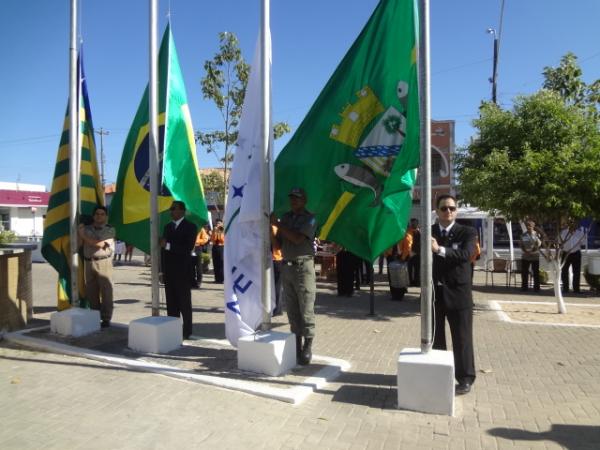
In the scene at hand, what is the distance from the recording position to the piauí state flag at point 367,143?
5.30 m

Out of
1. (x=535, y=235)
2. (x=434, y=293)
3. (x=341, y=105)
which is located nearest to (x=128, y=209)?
(x=341, y=105)

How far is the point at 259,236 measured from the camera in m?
5.72

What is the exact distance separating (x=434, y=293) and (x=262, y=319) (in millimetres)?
1912

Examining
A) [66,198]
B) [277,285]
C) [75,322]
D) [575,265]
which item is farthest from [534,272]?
[66,198]

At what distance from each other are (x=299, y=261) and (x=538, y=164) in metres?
5.63

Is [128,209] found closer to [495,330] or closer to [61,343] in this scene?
[61,343]

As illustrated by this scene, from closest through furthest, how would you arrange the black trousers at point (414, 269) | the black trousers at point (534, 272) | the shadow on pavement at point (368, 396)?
the shadow on pavement at point (368, 396) < the black trousers at point (534, 272) < the black trousers at point (414, 269)

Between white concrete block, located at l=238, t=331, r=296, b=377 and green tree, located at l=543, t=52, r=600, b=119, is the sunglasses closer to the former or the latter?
white concrete block, located at l=238, t=331, r=296, b=377

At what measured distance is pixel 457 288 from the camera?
→ 4.96m

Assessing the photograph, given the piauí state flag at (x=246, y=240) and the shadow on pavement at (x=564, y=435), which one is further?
the piauí state flag at (x=246, y=240)

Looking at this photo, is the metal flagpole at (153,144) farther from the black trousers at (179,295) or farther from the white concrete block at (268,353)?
the white concrete block at (268,353)

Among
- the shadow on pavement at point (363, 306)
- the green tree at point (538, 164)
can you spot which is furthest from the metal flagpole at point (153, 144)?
the green tree at point (538, 164)

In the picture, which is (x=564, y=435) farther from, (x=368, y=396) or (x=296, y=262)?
(x=296, y=262)

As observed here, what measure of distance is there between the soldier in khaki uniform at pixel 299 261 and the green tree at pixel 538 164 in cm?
520
